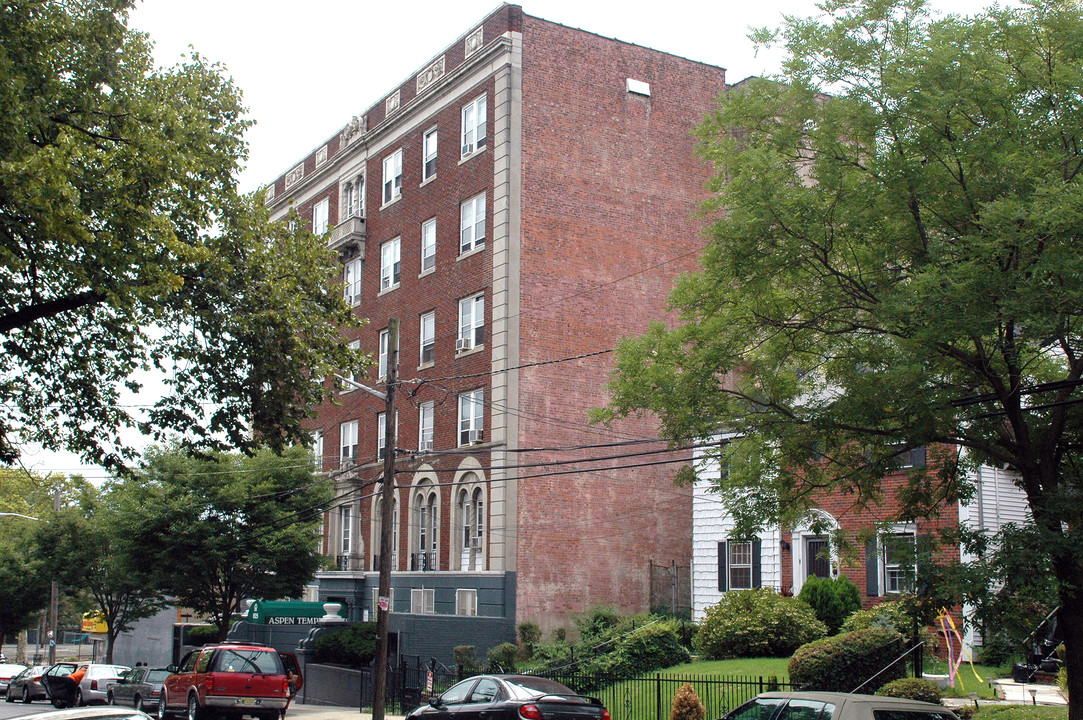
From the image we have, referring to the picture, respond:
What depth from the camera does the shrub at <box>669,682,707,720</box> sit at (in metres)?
22.1

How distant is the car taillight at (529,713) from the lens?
18016 millimetres

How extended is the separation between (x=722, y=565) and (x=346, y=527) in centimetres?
1817

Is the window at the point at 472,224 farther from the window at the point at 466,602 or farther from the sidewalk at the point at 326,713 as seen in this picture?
the sidewalk at the point at 326,713

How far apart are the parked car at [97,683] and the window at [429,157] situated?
777 inches

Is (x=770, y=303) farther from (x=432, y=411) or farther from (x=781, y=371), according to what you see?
(x=432, y=411)

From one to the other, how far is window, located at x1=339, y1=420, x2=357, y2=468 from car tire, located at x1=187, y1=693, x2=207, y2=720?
20274mm

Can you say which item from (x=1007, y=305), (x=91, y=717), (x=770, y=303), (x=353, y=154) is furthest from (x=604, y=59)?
(x=91, y=717)

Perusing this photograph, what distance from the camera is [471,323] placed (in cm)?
3828

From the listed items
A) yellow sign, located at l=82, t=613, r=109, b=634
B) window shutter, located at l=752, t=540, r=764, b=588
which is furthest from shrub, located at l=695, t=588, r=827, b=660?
yellow sign, located at l=82, t=613, r=109, b=634

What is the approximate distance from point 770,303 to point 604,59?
25.5 metres

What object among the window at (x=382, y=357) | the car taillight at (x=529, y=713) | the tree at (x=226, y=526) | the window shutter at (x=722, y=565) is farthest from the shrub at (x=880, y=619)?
the window at (x=382, y=357)

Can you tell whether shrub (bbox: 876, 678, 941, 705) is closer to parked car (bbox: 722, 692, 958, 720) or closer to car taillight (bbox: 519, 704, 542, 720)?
car taillight (bbox: 519, 704, 542, 720)

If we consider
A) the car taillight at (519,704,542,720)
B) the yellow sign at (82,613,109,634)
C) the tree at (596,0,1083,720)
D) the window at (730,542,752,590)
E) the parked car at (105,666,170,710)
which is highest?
the tree at (596,0,1083,720)

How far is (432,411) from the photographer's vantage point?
3984cm
